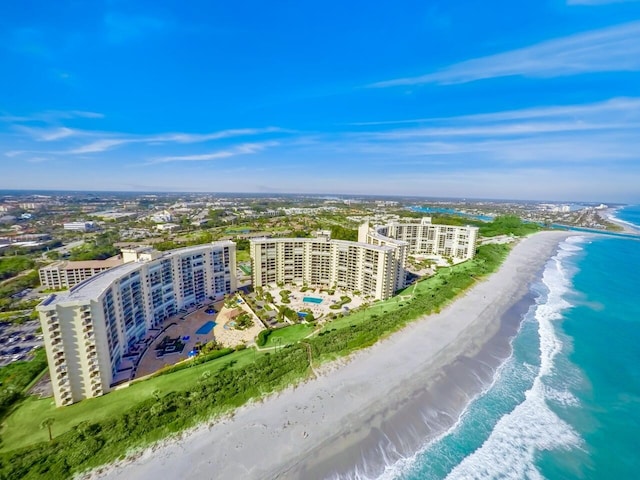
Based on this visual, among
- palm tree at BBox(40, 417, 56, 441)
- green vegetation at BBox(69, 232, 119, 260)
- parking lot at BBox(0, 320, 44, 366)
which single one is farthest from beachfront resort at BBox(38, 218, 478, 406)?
green vegetation at BBox(69, 232, 119, 260)

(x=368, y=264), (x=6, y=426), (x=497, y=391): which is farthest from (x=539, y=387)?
(x=6, y=426)

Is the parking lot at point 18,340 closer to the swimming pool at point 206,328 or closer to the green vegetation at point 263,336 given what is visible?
the swimming pool at point 206,328

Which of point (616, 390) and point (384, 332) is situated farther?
point (384, 332)

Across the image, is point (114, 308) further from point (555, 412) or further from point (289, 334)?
point (555, 412)

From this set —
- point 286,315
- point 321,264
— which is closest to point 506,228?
point 321,264

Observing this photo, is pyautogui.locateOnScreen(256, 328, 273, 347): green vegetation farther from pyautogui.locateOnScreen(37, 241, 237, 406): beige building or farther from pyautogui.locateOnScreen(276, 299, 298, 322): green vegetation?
pyautogui.locateOnScreen(37, 241, 237, 406): beige building

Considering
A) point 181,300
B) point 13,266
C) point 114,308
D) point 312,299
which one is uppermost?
point 114,308

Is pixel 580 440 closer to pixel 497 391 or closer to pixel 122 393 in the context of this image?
pixel 497 391
